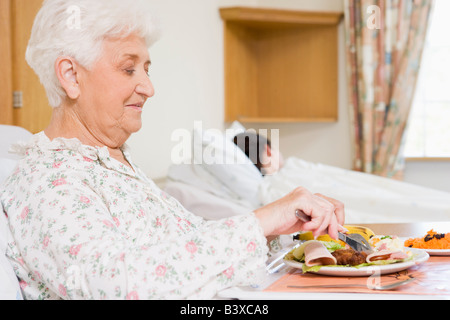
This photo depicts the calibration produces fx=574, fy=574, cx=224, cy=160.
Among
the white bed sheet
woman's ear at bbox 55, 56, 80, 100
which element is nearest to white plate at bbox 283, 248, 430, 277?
woman's ear at bbox 55, 56, 80, 100

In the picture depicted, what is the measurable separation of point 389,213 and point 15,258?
6.10 feet

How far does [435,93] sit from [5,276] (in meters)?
3.75

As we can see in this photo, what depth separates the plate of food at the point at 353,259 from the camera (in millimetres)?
848

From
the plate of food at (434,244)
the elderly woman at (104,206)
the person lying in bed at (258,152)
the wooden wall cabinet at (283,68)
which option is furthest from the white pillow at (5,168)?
the wooden wall cabinet at (283,68)

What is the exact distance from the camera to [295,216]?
0.85 metres

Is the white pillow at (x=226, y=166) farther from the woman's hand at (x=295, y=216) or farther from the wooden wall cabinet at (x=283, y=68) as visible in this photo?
the woman's hand at (x=295, y=216)

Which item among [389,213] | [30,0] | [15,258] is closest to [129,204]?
[15,258]

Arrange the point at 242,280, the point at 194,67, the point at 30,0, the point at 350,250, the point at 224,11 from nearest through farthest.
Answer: the point at 242,280 < the point at 350,250 < the point at 30,0 < the point at 194,67 < the point at 224,11

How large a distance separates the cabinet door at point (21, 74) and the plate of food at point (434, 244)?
1.56m

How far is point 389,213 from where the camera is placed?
2.43m

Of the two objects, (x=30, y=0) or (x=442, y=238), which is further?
(x=30, y=0)

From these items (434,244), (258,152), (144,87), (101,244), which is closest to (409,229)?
(434,244)

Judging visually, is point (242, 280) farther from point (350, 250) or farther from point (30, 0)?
point (30, 0)

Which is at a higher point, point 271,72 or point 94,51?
point 271,72
